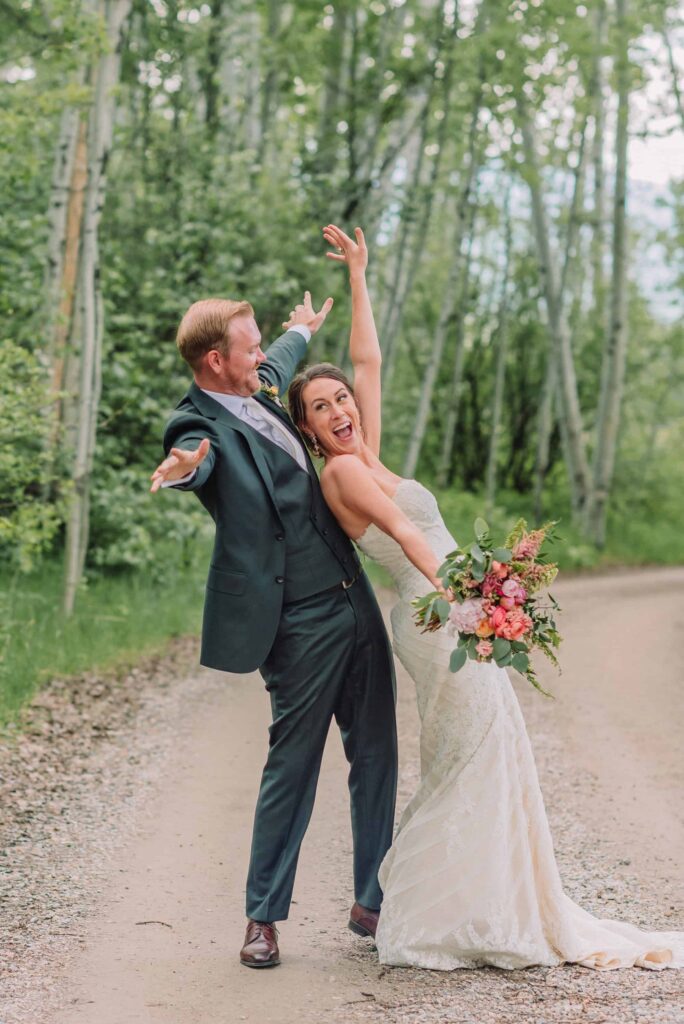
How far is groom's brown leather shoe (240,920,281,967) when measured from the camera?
14.3 feet

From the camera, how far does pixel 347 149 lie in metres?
17.8

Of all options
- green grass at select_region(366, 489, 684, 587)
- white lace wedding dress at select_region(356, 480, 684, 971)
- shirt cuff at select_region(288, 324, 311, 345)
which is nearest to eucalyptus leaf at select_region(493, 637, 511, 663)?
white lace wedding dress at select_region(356, 480, 684, 971)

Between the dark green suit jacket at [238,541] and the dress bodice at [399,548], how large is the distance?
0.36 metres

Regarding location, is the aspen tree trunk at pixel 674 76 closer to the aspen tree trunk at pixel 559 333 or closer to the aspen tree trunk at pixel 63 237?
the aspen tree trunk at pixel 559 333

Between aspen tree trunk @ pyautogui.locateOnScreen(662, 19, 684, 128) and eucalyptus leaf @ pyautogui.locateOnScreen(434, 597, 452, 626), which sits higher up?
aspen tree trunk @ pyautogui.locateOnScreen(662, 19, 684, 128)

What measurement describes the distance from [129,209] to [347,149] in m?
5.00

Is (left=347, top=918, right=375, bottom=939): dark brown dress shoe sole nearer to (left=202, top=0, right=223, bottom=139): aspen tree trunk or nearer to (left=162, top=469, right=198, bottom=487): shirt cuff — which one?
(left=162, top=469, right=198, bottom=487): shirt cuff

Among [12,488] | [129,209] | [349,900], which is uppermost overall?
[129,209]

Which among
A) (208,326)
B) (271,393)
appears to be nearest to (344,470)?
(271,393)

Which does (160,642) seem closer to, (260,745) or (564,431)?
(260,745)

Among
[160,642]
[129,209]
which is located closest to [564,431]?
[129,209]

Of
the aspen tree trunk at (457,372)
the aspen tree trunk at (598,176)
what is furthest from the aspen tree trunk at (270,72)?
the aspen tree trunk at (457,372)

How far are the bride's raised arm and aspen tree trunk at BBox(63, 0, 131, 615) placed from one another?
210 inches

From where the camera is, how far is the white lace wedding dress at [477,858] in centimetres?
422
